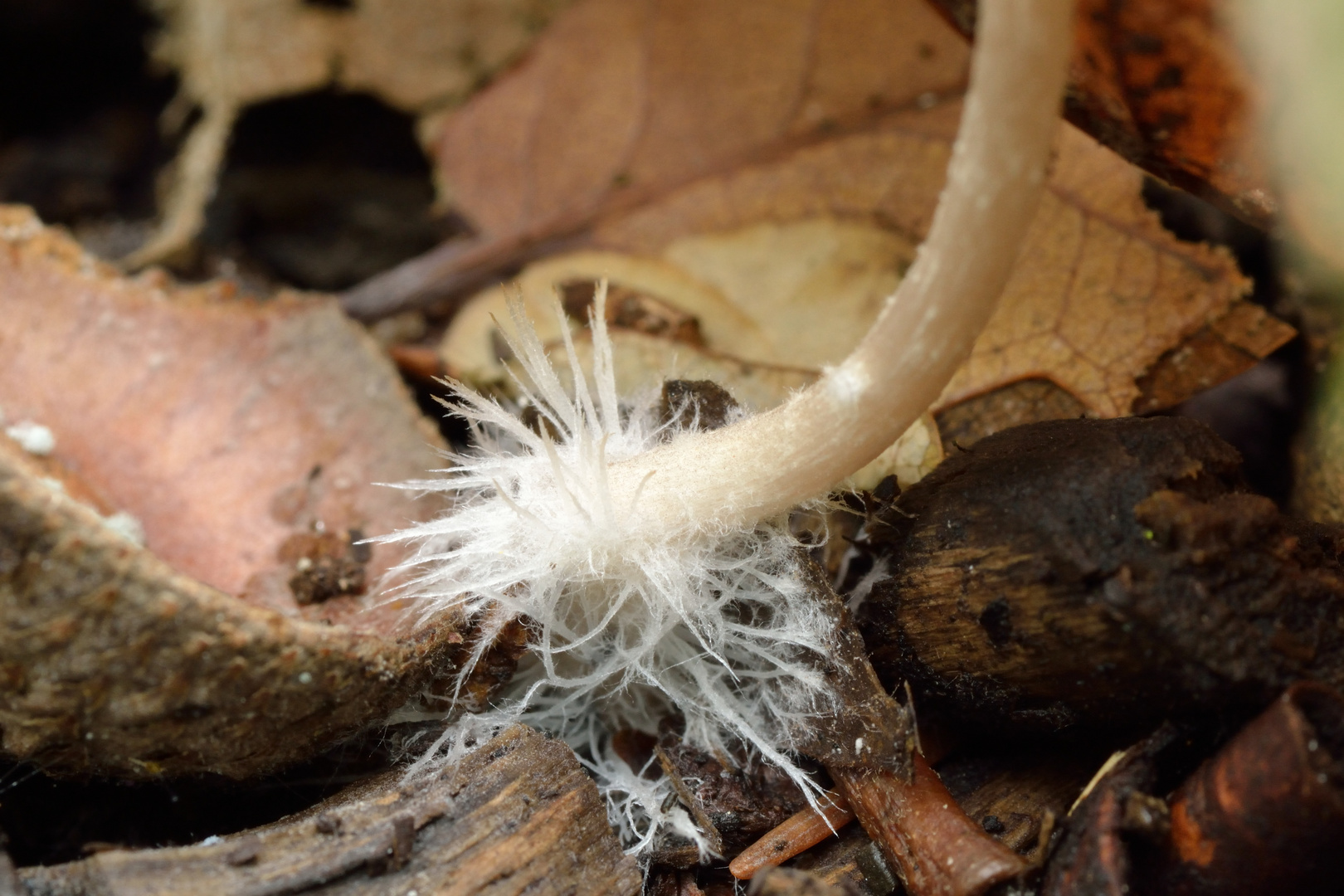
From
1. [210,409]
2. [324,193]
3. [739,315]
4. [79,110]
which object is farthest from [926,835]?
[79,110]

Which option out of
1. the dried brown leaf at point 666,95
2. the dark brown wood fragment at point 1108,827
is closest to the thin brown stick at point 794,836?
the dark brown wood fragment at point 1108,827

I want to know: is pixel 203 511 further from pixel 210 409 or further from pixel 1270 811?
pixel 1270 811

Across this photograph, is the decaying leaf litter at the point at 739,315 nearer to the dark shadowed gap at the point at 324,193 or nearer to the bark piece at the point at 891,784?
the bark piece at the point at 891,784

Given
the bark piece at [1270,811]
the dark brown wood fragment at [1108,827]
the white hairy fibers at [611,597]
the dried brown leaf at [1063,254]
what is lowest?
the white hairy fibers at [611,597]

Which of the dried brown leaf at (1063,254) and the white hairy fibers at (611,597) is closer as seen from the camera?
the white hairy fibers at (611,597)

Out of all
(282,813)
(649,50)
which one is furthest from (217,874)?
(649,50)

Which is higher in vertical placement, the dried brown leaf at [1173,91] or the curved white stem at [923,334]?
the dried brown leaf at [1173,91]

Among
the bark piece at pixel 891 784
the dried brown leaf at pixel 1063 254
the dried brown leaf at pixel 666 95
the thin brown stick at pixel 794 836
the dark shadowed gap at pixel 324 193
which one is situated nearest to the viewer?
the bark piece at pixel 891 784
